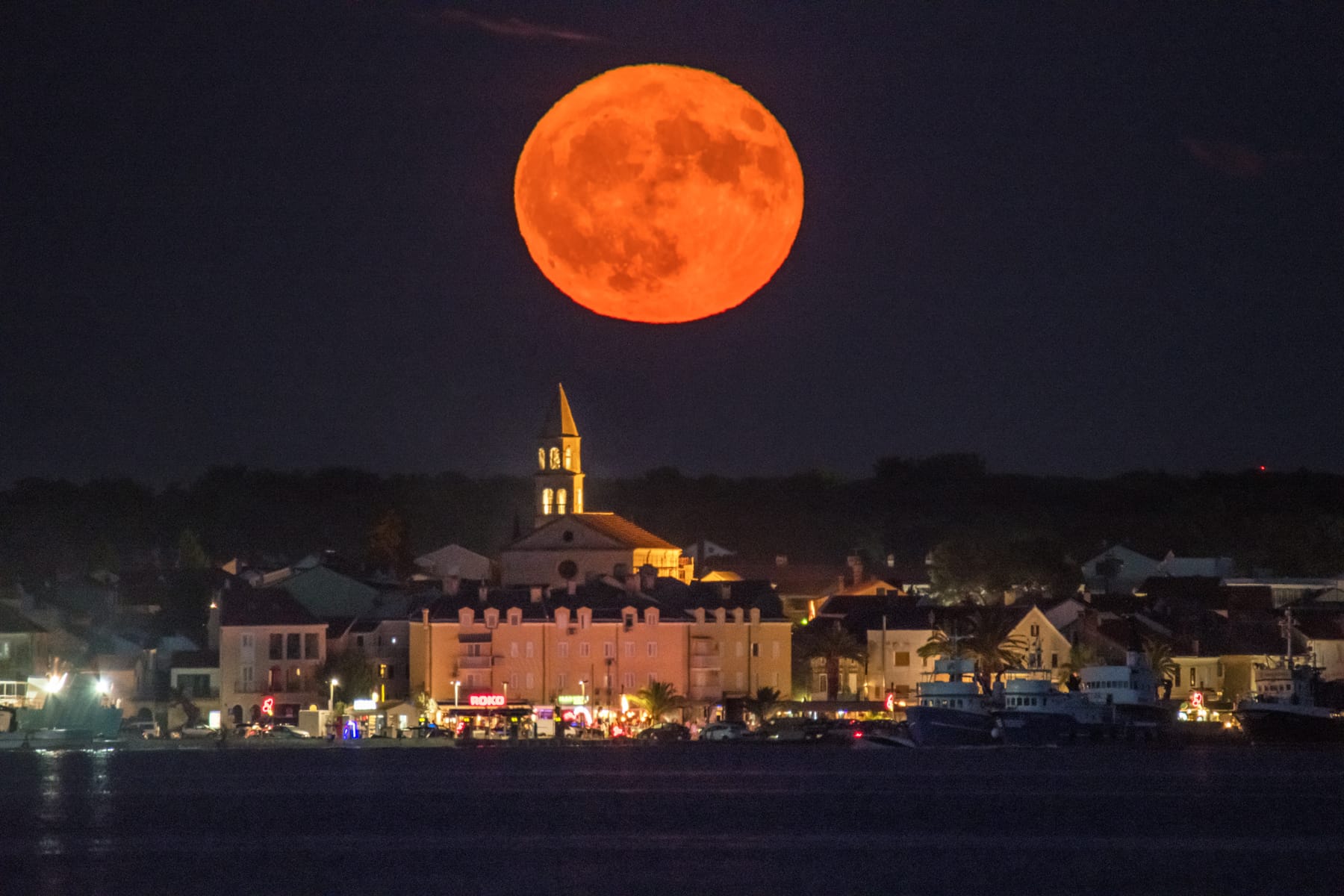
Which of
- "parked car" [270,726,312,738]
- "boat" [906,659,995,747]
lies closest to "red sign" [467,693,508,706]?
"parked car" [270,726,312,738]

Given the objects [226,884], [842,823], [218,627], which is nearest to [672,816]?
[842,823]

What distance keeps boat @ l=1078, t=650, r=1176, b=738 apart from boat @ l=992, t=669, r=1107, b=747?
121cm

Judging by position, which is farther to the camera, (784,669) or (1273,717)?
(784,669)

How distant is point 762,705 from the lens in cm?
10669

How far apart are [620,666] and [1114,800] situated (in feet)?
135

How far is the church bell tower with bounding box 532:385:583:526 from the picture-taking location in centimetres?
13875

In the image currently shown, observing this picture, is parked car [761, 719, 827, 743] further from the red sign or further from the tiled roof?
the tiled roof

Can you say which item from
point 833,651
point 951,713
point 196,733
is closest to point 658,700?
point 833,651

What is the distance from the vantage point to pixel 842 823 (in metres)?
60.9

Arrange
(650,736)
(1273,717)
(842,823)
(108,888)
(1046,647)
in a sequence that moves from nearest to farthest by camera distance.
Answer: (108,888)
(842,823)
(1273,717)
(650,736)
(1046,647)

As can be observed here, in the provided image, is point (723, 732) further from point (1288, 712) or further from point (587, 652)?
point (1288, 712)

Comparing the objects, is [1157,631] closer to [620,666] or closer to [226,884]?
[620,666]

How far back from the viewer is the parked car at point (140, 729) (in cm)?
10525

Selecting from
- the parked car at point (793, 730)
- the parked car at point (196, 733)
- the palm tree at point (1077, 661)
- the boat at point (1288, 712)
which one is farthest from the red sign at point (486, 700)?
the boat at point (1288, 712)
